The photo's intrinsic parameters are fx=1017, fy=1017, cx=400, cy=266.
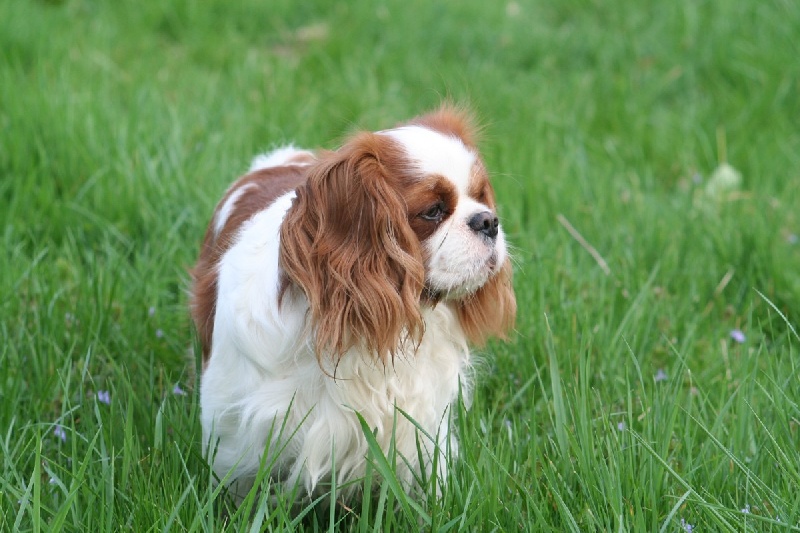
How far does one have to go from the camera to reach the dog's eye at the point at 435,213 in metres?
2.24

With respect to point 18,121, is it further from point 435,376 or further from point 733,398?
point 733,398

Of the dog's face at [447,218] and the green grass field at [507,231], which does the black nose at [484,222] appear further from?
the green grass field at [507,231]

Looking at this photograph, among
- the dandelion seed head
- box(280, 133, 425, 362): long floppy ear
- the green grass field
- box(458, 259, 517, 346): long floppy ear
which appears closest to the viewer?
box(280, 133, 425, 362): long floppy ear

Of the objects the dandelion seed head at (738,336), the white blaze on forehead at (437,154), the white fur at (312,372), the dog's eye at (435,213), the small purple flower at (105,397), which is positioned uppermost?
the white blaze on forehead at (437,154)

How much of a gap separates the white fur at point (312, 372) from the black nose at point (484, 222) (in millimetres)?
15

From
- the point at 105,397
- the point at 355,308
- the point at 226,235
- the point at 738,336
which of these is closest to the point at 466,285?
the point at 355,308

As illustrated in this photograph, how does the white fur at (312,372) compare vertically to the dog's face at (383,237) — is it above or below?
below

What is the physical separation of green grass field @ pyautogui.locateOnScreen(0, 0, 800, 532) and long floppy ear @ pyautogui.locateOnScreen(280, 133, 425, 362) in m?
0.32

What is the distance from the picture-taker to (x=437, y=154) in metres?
2.25

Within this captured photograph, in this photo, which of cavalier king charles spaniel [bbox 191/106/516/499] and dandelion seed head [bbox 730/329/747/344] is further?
dandelion seed head [bbox 730/329/747/344]

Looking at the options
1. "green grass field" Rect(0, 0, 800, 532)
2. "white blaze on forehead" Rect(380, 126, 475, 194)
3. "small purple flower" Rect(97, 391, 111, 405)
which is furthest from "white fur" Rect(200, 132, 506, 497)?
"small purple flower" Rect(97, 391, 111, 405)

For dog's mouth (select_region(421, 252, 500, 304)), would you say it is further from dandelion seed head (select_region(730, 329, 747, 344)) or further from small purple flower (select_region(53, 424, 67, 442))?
dandelion seed head (select_region(730, 329, 747, 344))

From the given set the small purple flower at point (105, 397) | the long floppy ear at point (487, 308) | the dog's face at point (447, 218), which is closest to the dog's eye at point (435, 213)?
the dog's face at point (447, 218)

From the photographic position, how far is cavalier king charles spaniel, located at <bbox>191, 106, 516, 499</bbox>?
2.20m
